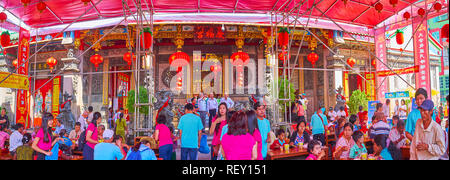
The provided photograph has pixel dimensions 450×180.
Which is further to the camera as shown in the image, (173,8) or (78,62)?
(78,62)

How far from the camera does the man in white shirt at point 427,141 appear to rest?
338cm

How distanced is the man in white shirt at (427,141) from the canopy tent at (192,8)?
162 inches

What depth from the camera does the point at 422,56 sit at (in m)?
7.76

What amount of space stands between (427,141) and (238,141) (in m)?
2.48

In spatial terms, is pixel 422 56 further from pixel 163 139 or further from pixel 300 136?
pixel 163 139

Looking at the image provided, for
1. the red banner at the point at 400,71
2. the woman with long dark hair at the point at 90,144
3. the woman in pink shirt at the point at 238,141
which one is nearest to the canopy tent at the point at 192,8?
the red banner at the point at 400,71

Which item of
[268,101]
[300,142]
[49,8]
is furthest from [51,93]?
[300,142]

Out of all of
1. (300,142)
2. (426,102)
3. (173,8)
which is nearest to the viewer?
(426,102)

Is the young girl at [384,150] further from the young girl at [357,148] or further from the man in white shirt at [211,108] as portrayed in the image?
the man in white shirt at [211,108]

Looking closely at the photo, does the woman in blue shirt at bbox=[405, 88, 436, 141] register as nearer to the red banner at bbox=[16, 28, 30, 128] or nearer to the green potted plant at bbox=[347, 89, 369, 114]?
the green potted plant at bbox=[347, 89, 369, 114]

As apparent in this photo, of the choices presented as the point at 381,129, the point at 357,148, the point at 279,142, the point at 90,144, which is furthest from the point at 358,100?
the point at 90,144
